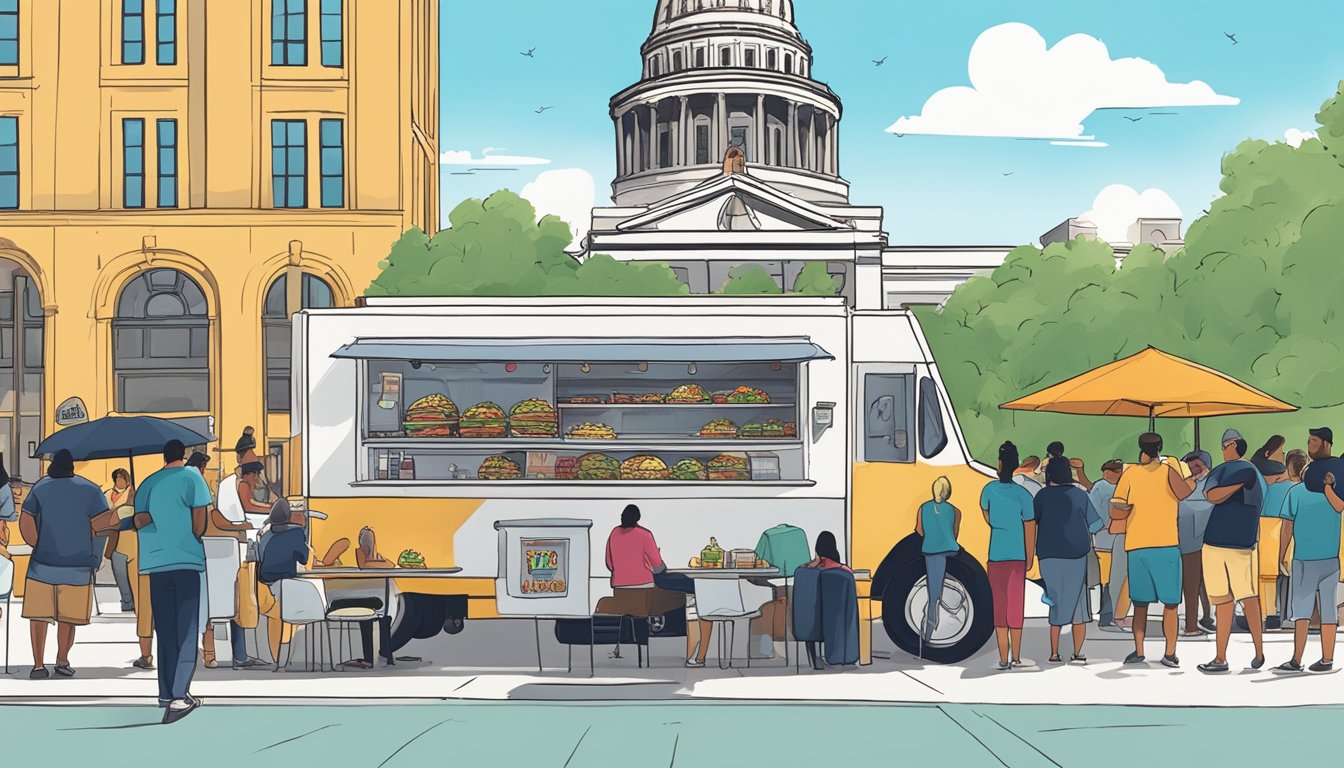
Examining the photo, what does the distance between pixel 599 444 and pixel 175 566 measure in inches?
165

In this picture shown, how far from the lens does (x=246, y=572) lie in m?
12.7

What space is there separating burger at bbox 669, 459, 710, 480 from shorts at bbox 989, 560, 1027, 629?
262 centimetres

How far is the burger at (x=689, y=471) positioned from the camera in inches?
510

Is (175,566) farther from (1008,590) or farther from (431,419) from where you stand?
(1008,590)

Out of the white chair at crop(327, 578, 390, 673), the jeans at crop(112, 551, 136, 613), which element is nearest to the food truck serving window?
the white chair at crop(327, 578, 390, 673)

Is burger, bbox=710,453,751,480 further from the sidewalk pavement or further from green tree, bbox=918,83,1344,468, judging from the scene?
green tree, bbox=918,83,1344,468

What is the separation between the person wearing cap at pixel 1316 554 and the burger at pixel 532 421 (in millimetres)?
6358

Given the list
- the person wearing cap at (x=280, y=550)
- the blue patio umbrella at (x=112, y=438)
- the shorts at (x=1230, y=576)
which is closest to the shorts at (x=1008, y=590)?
the shorts at (x=1230, y=576)

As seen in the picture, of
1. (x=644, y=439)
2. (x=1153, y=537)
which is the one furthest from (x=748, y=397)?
(x=1153, y=537)

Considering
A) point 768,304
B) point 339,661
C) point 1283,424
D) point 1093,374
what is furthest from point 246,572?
point 1283,424

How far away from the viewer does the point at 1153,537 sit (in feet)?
41.4

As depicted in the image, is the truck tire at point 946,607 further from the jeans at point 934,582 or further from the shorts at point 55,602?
the shorts at point 55,602

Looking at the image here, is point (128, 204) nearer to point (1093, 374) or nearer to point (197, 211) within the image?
A: point (197, 211)

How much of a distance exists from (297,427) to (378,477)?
0.83 m
